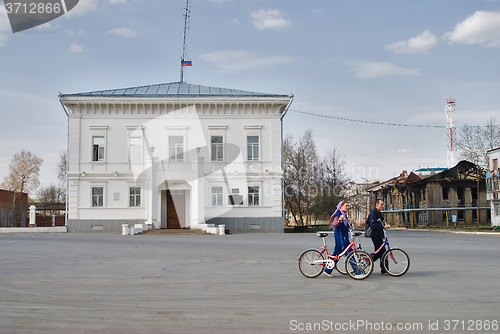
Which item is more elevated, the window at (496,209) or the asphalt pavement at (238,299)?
the window at (496,209)

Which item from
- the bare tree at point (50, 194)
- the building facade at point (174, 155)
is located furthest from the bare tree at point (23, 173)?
the building facade at point (174, 155)

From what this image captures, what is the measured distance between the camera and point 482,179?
58344 mm

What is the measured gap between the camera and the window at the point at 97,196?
122ft

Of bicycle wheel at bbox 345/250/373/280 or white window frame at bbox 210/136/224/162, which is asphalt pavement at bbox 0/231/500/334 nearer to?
bicycle wheel at bbox 345/250/373/280

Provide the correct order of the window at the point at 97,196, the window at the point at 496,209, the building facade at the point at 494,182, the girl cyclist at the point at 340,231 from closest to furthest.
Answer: the girl cyclist at the point at 340,231 < the window at the point at 97,196 < the building facade at the point at 494,182 < the window at the point at 496,209

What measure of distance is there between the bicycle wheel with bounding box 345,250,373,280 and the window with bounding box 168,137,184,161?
1101 inches

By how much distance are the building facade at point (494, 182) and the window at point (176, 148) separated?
3248cm

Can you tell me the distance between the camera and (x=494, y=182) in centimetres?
4975

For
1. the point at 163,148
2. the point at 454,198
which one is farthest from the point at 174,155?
the point at 454,198

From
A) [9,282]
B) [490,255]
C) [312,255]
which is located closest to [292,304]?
[312,255]

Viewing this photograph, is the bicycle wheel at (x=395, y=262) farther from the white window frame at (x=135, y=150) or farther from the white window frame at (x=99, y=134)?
the white window frame at (x=99, y=134)

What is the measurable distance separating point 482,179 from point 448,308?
5665cm

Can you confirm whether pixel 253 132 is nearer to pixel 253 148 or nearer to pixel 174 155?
pixel 253 148

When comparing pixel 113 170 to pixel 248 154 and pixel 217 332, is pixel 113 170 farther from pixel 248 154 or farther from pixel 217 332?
pixel 217 332
